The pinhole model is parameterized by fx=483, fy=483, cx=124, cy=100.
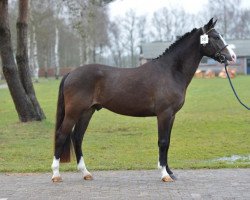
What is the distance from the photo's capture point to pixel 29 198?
6727 millimetres

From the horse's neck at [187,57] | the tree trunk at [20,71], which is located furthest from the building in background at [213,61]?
the horse's neck at [187,57]

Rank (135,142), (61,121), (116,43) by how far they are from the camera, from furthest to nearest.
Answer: (116,43) → (135,142) → (61,121)

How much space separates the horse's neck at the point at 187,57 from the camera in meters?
8.01

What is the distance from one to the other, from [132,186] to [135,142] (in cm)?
587

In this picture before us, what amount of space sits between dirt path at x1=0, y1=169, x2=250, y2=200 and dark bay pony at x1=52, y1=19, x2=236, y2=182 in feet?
0.93

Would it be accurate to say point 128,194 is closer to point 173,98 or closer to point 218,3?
point 173,98

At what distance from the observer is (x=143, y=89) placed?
25.4ft

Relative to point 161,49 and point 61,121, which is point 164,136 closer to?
point 61,121

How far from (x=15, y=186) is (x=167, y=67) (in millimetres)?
3085

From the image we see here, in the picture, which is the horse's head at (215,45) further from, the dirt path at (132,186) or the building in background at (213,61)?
the building in background at (213,61)

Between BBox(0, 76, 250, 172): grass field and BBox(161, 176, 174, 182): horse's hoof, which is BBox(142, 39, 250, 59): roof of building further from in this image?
BBox(161, 176, 174, 182): horse's hoof

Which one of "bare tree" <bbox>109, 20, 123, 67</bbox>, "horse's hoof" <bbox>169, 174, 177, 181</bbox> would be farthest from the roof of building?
"horse's hoof" <bbox>169, 174, 177, 181</bbox>

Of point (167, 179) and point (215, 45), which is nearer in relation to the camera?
point (167, 179)

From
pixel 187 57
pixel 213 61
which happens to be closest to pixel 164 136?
pixel 187 57
